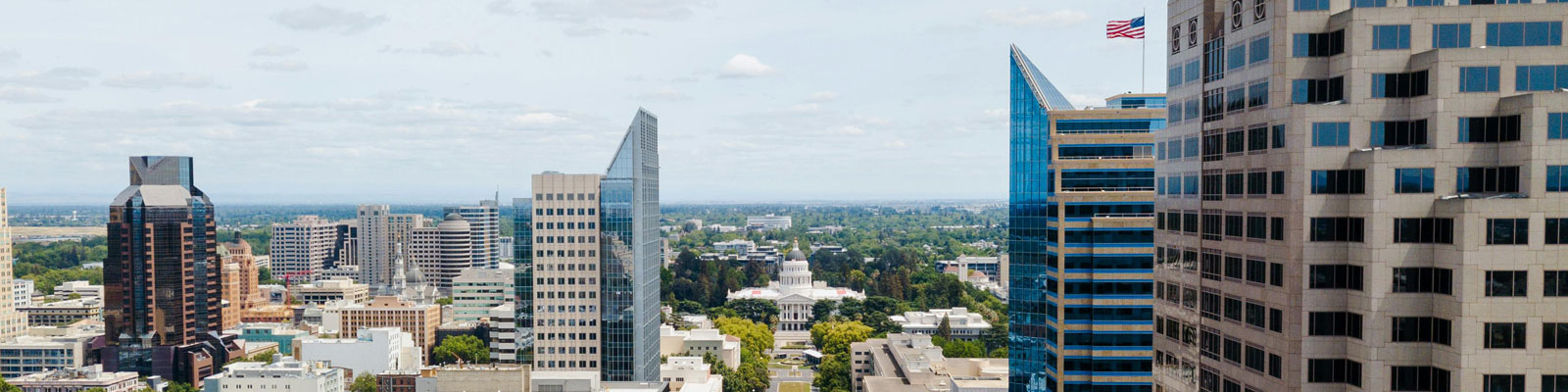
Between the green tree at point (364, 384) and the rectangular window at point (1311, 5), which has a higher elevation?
the rectangular window at point (1311, 5)

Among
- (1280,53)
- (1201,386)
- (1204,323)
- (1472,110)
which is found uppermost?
(1280,53)

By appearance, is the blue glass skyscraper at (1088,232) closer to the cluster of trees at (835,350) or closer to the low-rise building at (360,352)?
the cluster of trees at (835,350)

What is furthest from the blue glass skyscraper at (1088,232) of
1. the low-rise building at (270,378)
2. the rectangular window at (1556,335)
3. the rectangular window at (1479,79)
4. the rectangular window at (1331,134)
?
the low-rise building at (270,378)

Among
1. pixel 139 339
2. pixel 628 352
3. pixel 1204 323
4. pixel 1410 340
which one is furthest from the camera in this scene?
Result: pixel 139 339

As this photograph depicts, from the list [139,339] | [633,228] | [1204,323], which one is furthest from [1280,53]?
[139,339]

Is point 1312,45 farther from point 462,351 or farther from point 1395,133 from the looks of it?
point 462,351

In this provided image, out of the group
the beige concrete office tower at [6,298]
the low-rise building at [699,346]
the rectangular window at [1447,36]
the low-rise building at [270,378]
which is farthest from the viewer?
the beige concrete office tower at [6,298]

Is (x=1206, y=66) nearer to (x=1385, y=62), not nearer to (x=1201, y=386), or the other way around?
(x=1385, y=62)
